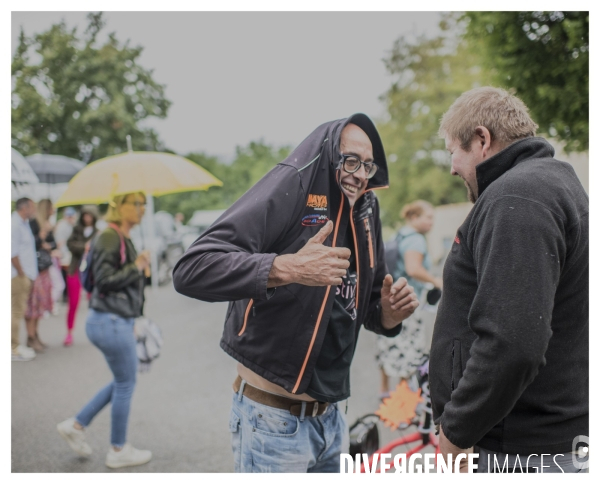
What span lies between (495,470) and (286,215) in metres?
1.08

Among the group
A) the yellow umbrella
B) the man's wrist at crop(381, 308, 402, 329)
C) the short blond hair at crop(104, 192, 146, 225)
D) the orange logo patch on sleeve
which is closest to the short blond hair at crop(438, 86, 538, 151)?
the orange logo patch on sleeve

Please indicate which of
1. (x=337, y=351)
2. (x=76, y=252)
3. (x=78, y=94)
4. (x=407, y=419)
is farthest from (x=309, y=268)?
(x=76, y=252)

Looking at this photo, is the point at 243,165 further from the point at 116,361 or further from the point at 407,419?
the point at 407,419

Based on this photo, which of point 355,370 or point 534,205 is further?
point 355,370

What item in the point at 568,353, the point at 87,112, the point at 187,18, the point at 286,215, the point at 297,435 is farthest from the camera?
the point at 87,112

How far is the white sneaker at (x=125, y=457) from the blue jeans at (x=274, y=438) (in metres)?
1.89

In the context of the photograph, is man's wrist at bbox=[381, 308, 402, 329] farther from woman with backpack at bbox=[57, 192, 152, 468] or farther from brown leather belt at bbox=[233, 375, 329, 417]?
woman with backpack at bbox=[57, 192, 152, 468]

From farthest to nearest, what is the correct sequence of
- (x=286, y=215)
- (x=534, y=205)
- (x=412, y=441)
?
(x=412, y=441) → (x=286, y=215) → (x=534, y=205)

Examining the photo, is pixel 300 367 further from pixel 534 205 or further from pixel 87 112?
pixel 87 112

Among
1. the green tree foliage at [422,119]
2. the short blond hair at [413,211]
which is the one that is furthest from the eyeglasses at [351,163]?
the green tree foliage at [422,119]

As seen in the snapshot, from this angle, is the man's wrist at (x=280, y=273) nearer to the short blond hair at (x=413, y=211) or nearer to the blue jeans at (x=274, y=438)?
the blue jeans at (x=274, y=438)

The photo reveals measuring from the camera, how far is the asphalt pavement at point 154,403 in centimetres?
376

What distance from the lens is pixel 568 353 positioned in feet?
5.32
